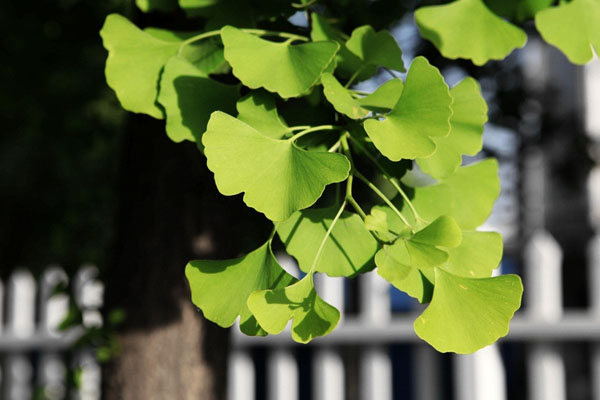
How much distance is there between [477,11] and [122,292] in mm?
913

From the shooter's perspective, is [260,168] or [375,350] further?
[375,350]

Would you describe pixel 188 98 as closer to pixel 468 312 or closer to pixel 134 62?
pixel 134 62

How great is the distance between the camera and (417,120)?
1.90 ft

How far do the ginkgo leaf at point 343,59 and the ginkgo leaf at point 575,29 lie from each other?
0.22 meters


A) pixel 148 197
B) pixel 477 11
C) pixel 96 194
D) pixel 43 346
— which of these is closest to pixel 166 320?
pixel 148 197

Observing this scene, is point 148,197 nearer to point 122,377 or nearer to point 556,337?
point 122,377

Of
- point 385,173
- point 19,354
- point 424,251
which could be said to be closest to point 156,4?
point 385,173

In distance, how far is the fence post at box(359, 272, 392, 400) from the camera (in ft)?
7.77

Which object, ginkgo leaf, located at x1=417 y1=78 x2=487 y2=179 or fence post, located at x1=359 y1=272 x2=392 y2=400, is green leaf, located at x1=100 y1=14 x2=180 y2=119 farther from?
fence post, located at x1=359 y1=272 x2=392 y2=400

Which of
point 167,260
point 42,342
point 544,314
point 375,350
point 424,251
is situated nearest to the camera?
point 424,251

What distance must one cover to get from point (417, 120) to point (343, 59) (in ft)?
0.42

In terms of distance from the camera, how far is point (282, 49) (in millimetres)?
643

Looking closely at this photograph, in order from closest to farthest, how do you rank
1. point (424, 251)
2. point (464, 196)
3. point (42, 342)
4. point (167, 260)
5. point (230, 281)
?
point (424, 251), point (230, 281), point (464, 196), point (167, 260), point (42, 342)

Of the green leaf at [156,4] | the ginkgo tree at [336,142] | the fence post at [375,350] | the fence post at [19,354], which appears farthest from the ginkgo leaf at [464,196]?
the fence post at [19,354]
